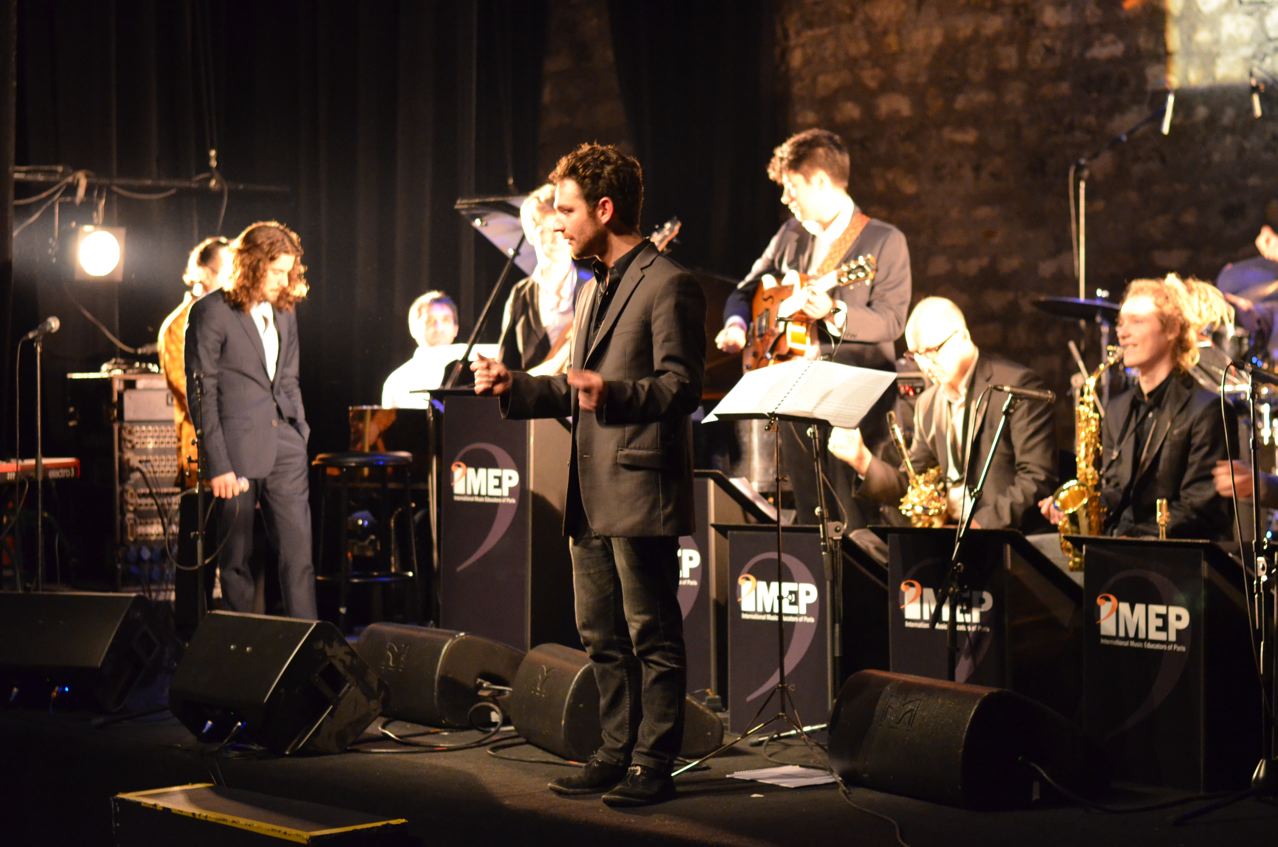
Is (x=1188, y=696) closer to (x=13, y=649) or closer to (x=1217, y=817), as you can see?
(x=1217, y=817)

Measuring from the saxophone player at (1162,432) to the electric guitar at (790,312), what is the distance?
118 centimetres

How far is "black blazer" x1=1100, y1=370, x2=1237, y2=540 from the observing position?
452 cm

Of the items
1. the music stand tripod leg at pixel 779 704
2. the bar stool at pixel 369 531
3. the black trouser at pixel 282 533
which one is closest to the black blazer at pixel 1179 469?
the music stand tripod leg at pixel 779 704

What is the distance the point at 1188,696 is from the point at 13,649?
3.85 m

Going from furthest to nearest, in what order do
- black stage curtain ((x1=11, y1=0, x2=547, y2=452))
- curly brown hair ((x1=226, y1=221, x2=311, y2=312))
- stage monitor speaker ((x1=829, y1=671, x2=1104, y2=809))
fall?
1. black stage curtain ((x1=11, y1=0, x2=547, y2=452))
2. curly brown hair ((x1=226, y1=221, x2=311, y2=312))
3. stage monitor speaker ((x1=829, y1=671, x2=1104, y2=809))

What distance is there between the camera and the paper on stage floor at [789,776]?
412 centimetres

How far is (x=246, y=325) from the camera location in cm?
584

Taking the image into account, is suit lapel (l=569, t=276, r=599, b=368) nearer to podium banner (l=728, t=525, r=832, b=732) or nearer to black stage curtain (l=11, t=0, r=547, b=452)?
podium banner (l=728, t=525, r=832, b=732)

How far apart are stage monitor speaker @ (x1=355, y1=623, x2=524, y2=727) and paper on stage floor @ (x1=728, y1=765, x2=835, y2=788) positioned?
3.21 ft

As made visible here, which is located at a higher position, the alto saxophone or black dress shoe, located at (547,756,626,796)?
the alto saxophone

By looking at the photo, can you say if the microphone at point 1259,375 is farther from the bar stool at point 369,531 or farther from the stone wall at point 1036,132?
the stone wall at point 1036,132

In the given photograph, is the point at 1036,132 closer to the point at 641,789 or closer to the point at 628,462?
the point at 628,462

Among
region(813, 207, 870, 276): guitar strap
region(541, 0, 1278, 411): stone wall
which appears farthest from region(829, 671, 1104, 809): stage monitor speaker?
region(541, 0, 1278, 411): stone wall

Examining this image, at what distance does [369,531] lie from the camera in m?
7.41
